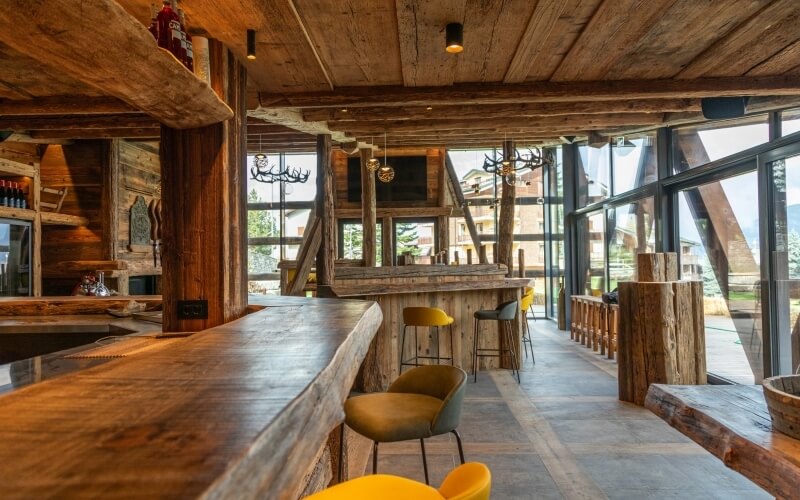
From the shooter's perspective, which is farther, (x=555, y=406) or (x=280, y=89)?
(x=555, y=406)

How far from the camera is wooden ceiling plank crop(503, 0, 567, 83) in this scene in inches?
95.2

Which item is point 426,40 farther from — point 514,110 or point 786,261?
point 786,261

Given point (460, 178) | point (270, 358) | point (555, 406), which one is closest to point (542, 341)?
point (555, 406)

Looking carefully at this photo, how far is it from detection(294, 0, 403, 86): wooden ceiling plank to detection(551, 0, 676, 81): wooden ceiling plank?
45.3 inches

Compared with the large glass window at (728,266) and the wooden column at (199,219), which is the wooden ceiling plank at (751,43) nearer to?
the large glass window at (728,266)

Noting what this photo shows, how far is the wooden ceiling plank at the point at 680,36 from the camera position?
8.15 ft

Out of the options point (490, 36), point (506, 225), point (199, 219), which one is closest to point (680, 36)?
point (490, 36)

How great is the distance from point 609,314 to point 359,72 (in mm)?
5014

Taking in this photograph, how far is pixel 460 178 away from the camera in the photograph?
1160cm

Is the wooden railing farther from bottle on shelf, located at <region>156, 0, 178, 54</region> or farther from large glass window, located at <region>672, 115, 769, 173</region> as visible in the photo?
bottle on shelf, located at <region>156, 0, 178, 54</region>

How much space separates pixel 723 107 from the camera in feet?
13.7

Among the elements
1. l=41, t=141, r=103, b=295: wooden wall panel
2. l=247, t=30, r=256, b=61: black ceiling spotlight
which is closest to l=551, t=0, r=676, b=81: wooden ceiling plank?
l=247, t=30, r=256, b=61: black ceiling spotlight

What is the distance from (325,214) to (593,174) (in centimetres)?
521

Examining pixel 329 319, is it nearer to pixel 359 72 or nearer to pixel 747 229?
pixel 359 72
